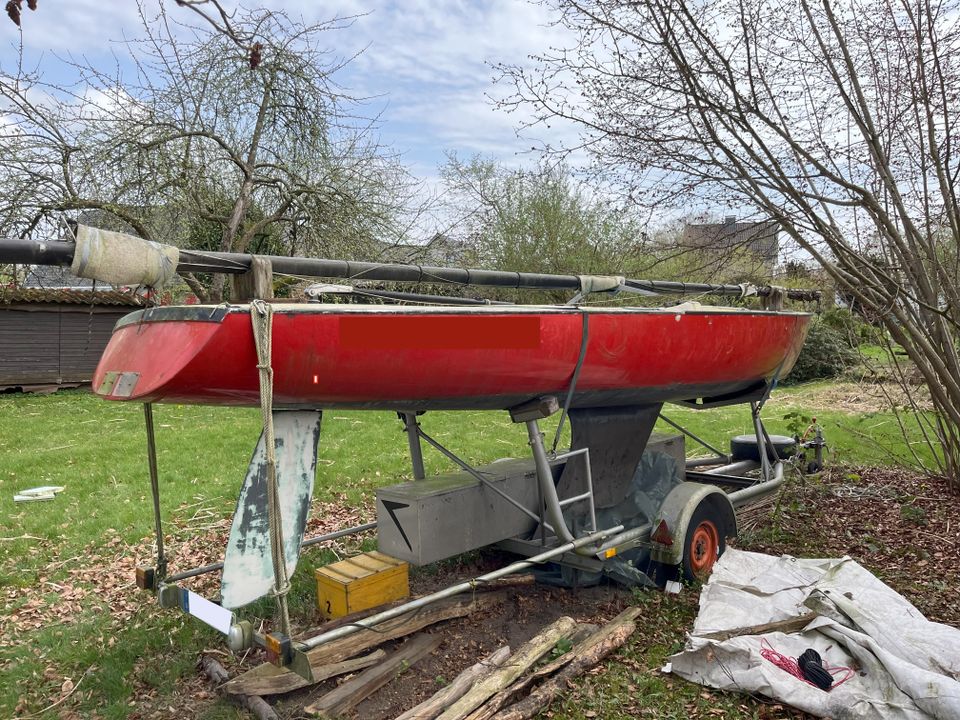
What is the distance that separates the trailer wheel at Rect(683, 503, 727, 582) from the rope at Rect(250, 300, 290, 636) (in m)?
2.52

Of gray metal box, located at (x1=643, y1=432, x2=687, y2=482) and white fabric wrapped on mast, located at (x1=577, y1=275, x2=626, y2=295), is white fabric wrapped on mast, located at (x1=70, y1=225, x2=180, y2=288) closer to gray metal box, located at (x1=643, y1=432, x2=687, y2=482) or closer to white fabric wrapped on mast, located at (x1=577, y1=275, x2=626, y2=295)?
white fabric wrapped on mast, located at (x1=577, y1=275, x2=626, y2=295)

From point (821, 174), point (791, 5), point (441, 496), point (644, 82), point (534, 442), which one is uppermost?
point (791, 5)

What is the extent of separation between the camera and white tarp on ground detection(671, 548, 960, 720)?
3084 millimetres

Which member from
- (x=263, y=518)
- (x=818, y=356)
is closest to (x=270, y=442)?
(x=263, y=518)

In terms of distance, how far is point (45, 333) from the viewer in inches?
577

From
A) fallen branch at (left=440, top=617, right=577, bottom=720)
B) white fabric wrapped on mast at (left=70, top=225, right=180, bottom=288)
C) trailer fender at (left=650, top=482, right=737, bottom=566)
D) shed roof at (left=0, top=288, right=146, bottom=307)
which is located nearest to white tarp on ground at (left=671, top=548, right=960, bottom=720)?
trailer fender at (left=650, top=482, right=737, bottom=566)

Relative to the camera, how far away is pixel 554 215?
607 inches

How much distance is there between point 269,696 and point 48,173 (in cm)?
938

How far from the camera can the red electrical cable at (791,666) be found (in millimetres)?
3297

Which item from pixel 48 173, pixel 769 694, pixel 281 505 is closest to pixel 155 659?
pixel 281 505

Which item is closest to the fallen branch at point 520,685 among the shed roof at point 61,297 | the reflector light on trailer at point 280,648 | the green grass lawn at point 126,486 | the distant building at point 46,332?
the green grass lawn at point 126,486

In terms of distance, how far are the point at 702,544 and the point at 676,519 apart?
475 mm

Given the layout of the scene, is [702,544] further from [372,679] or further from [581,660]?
[372,679]

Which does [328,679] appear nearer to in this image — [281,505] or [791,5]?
[281,505]
